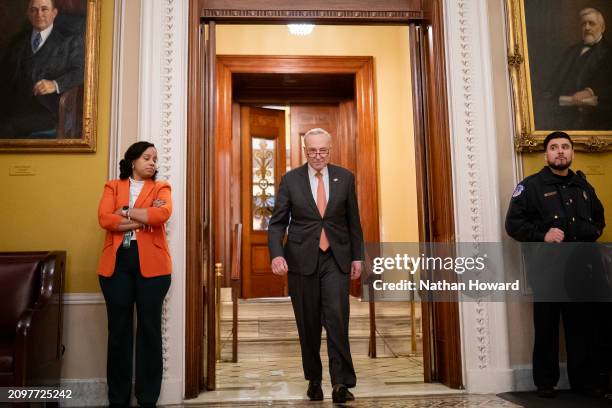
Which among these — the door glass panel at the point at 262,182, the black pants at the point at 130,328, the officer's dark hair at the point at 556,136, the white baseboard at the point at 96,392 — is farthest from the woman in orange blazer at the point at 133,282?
the door glass panel at the point at 262,182

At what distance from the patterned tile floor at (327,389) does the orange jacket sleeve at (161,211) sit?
119cm

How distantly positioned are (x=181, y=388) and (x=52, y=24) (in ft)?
8.53

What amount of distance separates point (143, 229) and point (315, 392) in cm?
145

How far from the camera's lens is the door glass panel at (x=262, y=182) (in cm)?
746

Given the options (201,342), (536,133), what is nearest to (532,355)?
(536,133)

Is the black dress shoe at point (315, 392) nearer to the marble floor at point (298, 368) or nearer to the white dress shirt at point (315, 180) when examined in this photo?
the marble floor at point (298, 368)

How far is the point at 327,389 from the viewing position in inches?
147

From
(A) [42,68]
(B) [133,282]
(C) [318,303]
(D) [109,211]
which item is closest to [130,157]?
(D) [109,211]

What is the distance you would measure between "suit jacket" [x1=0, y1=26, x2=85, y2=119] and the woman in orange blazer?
0.94 m

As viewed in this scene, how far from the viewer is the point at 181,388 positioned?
3490 mm

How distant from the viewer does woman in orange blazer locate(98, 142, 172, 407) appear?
3.15 metres

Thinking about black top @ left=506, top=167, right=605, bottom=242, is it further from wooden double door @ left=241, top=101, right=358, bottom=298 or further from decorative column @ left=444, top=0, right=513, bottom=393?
wooden double door @ left=241, top=101, right=358, bottom=298

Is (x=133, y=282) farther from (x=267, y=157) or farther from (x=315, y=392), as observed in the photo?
(x=267, y=157)

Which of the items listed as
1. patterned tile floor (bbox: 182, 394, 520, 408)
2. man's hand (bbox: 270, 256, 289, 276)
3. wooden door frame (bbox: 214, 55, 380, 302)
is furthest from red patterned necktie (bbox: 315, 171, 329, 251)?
wooden door frame (bbox: 214, 55, 380, 302)
